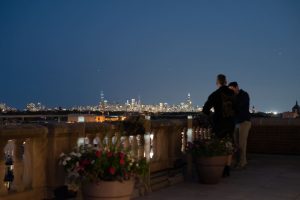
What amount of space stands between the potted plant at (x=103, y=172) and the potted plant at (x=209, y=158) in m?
2.95

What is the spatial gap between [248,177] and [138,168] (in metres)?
4.51

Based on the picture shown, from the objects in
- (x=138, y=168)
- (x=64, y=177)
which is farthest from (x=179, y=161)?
(x=138, y=168)

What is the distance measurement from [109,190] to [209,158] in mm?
3433

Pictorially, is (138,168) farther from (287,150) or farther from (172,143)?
(287,150)

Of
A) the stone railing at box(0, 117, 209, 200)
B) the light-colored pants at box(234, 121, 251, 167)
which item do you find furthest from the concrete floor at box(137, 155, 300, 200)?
the stone railing at box(0, 117, 209, 200)

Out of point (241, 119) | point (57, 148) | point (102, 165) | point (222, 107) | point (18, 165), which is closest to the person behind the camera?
point (102, 165)

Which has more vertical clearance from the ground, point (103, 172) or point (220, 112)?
point (220, 112)

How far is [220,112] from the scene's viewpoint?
925cm

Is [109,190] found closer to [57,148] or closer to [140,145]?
[57,148]

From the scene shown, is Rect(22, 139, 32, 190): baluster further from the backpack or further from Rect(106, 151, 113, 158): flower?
the backpack

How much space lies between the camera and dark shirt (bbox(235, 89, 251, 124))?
9.88 meters

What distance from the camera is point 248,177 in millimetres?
9352

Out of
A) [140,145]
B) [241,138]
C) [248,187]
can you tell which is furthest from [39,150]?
[241,138]

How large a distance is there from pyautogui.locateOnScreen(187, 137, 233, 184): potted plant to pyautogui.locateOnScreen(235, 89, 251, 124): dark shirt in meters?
1.71
